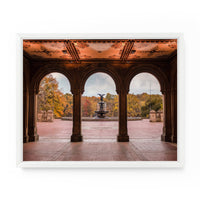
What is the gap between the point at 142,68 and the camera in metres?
9.07

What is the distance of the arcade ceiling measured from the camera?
6337 mm

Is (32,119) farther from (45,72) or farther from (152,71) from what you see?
(152,71)

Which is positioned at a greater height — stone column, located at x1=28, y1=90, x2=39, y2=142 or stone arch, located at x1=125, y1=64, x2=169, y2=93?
stone arch, located at x1=125, y1=64, x2=169, y2=93

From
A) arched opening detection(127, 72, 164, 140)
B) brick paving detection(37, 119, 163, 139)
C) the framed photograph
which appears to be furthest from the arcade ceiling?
arched opening detection(127, 72, 164, 140)

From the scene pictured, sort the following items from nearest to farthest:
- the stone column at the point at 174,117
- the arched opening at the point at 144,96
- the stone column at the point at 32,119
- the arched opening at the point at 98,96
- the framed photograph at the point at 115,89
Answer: the framed photograph at the point at 115,89 < the stone column at the point at 174,117 < the stone column at the point at 32,119 < the arched opening at the point at 98,96 < the arched opening at the point at 144,96

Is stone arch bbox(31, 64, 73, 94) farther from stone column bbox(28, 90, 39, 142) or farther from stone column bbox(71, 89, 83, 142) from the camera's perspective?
stone column bbox(71, 89, 83, 142)

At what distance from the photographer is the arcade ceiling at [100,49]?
6.34m

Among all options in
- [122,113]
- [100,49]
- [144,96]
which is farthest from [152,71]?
[144,96]

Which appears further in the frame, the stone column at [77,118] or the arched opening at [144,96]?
the arched opening at [144,96]

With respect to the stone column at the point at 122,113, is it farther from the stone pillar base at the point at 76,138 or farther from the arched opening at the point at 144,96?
the arched opening at the point at 144,96

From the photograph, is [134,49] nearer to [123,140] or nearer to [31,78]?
[123,140]

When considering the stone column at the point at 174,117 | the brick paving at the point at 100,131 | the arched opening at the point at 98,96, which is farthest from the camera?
the arched opening at the point at 98,96

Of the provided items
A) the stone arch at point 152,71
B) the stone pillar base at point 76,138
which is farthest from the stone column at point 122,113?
the stone pillar base at point 76,138

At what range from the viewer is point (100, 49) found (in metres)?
7.18
